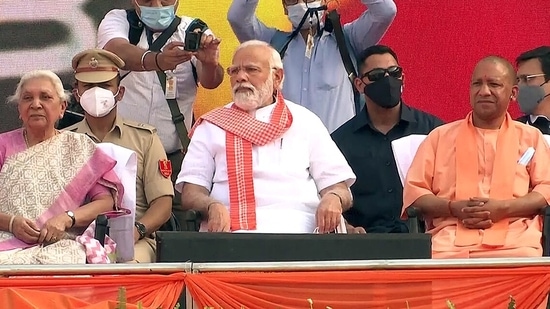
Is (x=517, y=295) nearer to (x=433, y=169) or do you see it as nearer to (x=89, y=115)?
(x=433, y=169)

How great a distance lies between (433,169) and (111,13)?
6.75 ft

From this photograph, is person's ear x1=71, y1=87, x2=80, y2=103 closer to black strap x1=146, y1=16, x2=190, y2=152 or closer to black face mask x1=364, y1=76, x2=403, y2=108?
black strap x1=146, y1=16, x2=190, y2=152

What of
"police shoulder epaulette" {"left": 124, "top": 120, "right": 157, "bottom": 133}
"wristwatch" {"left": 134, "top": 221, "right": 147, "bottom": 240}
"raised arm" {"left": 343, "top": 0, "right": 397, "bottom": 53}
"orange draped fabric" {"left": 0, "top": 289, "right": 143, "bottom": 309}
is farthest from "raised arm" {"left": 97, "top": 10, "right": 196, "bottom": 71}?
"orange draped fabric" {"left": 0, "top": 289, "right": 143, "bottom": 309}

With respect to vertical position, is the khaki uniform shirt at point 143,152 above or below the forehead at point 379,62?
below

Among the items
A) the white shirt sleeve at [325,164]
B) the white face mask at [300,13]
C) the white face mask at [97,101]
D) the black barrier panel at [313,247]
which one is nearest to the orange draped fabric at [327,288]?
the black barrier panel at [313,247]

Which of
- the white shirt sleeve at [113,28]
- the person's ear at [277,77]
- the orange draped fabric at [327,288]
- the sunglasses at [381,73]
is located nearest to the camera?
the orange draped fabric at [327,288]

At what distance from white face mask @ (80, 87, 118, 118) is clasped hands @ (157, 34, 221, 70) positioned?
335 mm

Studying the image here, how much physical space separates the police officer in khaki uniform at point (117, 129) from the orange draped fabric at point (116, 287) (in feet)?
5.70

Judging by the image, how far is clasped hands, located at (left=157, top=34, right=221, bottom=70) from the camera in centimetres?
602

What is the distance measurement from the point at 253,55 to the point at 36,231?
1.34 meters

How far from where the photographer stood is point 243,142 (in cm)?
563

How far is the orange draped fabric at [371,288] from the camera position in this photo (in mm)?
4117

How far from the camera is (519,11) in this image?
300 inches

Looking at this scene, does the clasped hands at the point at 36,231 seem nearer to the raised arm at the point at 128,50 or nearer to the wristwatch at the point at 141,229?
the wristwatch at the point at 141,229
